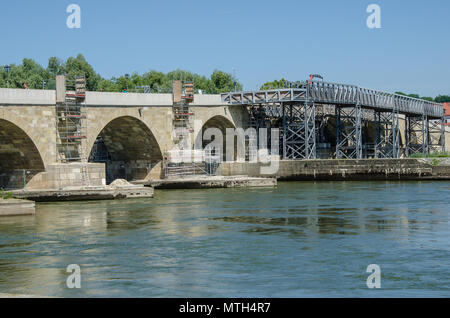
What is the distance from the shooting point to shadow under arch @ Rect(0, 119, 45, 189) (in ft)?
118

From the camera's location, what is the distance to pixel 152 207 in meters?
29.1

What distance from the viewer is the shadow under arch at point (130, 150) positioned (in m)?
44.0

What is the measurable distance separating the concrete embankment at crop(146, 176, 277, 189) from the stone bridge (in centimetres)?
353

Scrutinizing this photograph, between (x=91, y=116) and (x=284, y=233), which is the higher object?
(x=91, y=116)

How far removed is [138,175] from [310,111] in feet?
54.1

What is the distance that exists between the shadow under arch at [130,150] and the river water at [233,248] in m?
14.1

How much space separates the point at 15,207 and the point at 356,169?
27.1 metres

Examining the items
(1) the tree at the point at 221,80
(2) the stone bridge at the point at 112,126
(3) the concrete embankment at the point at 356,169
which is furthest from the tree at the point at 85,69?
(3) the concrete embankment at the point at 356,169

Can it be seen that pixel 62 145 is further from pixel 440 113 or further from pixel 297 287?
pixel 440 113

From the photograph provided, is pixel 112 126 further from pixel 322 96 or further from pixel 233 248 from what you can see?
pixel 233 248

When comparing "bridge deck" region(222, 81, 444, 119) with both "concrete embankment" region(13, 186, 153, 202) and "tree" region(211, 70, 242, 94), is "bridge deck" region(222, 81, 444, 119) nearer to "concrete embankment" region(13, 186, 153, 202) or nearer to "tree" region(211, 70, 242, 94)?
"concrete embankment" region(13, 186, 153, 202)

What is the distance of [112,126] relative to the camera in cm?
4422

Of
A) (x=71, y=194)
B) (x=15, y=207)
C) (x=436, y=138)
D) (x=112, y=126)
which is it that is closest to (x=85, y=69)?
(x=112, y=126)
